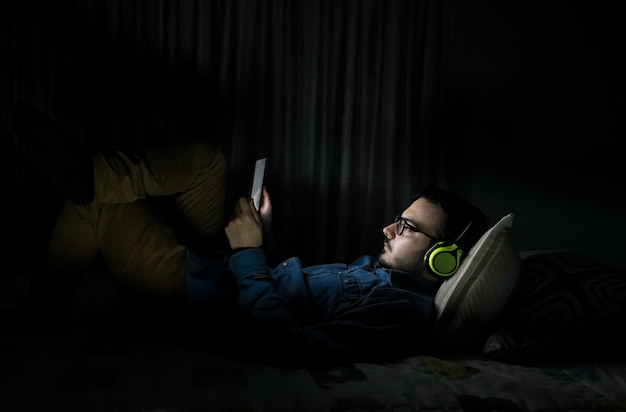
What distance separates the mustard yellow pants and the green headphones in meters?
0.60

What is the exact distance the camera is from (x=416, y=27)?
7.71 ft

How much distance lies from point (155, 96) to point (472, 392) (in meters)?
1.74

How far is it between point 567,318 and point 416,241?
1.33ft

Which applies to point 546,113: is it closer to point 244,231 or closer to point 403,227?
point 403,227

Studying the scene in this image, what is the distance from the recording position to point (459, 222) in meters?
1.44

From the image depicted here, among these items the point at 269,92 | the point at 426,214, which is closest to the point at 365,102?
the point at 269,92

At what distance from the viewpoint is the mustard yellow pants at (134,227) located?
1.18m

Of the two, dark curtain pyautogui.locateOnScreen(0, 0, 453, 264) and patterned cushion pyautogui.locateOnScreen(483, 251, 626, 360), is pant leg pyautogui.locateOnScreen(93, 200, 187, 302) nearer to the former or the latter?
patterned cushion pyautogui.locateOnScreen(483, 251, 626, 360)

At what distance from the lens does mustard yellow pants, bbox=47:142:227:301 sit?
1.18m

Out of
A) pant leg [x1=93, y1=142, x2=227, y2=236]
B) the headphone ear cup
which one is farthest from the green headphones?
pant leg [x1=93, y1=142, x2=227, y2=236]

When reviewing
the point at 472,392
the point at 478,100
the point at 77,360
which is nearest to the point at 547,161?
the point at 478,100

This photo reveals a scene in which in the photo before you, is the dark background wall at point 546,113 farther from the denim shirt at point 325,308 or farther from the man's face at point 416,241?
the denim shirt at point 325,308

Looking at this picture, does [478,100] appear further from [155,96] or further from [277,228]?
[155,96]

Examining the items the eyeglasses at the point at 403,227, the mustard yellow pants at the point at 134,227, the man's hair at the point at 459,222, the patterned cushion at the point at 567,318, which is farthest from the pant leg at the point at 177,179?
the patterned cushion at the point at 567,318
